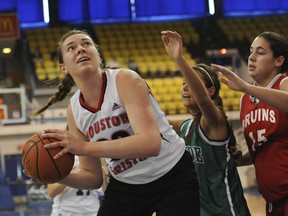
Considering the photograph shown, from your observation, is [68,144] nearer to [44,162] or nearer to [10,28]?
[44,162]

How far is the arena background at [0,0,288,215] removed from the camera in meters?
12.0

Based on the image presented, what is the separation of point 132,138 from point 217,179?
2.89ft

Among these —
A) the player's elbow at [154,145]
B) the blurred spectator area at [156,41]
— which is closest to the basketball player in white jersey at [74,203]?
the player's elbow at [154,145]

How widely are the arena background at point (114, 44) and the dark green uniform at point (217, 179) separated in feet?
23.5

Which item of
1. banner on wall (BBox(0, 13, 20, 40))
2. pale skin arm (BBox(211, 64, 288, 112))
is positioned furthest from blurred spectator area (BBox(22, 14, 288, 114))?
pale skin arm (BBox(211, 64, 288, 112))

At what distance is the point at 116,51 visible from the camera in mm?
17688

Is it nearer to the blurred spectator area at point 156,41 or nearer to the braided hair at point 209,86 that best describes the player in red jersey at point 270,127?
the braided hair at point 209,86

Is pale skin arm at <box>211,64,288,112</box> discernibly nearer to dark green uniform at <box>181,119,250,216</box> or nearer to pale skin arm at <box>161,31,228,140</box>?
pale skin arm at <box>161,31,228,140</box>

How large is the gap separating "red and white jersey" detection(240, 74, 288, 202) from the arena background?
712 centimetres

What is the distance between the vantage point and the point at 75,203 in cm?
525

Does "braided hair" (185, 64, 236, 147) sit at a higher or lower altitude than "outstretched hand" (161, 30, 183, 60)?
lower

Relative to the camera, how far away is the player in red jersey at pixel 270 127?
11.3 ft

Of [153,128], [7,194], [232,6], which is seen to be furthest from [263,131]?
[232,6]

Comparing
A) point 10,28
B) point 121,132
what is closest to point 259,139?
point 121,132
